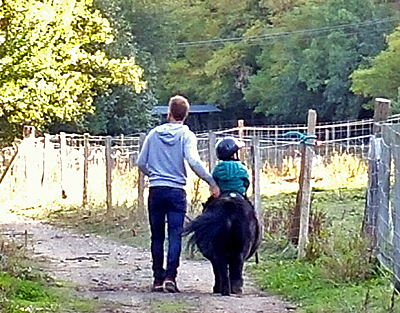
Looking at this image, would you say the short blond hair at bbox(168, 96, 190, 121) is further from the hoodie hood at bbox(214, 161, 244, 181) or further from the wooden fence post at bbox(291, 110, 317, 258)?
the wooden fence post at bbox(291, 110, 317, 258)

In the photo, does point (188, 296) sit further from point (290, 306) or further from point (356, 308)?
point (356, 308)

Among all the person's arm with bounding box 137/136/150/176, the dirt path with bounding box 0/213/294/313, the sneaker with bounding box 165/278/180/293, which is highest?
the person's arm with bounding box 137/136/150/176

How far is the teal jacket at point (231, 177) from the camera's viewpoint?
9.22 metres

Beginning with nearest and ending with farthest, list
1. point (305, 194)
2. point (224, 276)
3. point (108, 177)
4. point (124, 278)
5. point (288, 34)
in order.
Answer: point (224, 276), point (124, 278), point (305, 194), point (108, 177), point (288, 34)

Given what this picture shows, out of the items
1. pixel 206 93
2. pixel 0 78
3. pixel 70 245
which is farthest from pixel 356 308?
pixel 206 93

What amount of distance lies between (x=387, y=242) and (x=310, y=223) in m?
2.59

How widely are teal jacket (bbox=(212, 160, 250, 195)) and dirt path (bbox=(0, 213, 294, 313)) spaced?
38.1 inches

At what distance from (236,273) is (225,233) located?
482mm

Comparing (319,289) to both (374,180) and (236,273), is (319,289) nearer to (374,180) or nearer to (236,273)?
(236,273)

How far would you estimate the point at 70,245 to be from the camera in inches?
580

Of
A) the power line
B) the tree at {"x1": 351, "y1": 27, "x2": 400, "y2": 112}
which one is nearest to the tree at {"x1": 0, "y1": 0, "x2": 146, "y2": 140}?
the tree at {"x1": 351, "y1": 27, "x2": 400, "y2": 112}

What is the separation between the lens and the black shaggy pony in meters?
8.97

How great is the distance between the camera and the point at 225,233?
9023 mm

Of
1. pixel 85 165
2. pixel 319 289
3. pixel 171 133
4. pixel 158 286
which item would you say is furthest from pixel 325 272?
Result: pixel 85 165
